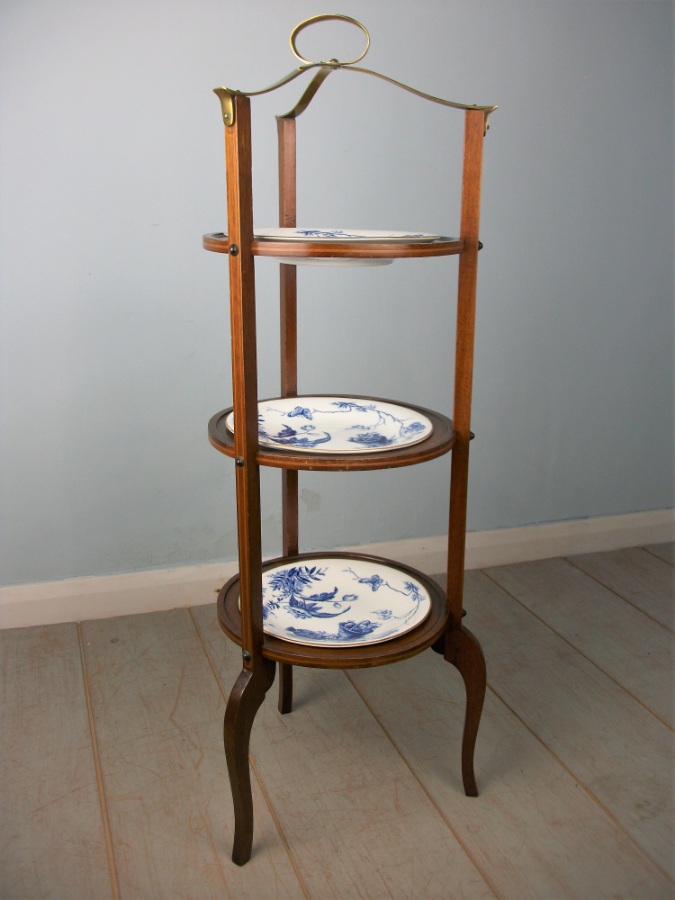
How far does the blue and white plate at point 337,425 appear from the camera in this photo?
1465mm

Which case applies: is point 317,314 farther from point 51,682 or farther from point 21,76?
point 51,682

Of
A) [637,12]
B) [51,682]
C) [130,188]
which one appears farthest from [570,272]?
[51,682]

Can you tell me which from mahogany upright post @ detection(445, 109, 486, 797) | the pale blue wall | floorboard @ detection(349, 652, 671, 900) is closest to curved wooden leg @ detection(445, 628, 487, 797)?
mahogany upright post @ detection(445, 109, 486, 797)

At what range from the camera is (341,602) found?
5.44 feet

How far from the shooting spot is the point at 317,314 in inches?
89.7

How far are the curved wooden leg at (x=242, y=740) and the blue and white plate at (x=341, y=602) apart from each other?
9 centimetres

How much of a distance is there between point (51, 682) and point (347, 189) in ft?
4.52

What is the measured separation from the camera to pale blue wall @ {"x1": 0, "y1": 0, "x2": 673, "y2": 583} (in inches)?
79.0

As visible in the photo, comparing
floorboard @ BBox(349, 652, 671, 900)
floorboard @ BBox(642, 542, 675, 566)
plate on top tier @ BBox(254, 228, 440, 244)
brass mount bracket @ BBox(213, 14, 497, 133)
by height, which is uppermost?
brass mount bracket @ BBox(213, 14, 497, 133)

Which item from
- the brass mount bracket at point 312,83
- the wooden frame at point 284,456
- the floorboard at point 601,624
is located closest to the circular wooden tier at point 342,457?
the wooden frame at point 284,456

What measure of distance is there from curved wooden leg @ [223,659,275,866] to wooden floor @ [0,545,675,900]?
52 millimetres

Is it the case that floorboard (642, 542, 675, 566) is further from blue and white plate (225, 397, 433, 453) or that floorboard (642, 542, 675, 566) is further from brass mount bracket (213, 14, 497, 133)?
brass mount bracket (213, 14, 497, 133)

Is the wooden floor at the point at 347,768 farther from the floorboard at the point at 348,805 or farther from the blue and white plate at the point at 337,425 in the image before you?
the blue and white plate at the point at 337,425

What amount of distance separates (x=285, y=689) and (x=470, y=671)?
1.54 feet
